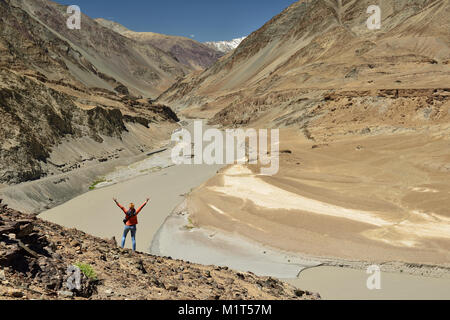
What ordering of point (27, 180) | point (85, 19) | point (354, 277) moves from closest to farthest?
1. point (354, 277)
2. point (27, 180)
3. point (85, 19)

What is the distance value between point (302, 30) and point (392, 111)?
59.5 meters

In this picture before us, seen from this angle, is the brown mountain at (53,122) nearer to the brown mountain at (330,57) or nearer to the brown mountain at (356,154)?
the brown mountain at (356,154)

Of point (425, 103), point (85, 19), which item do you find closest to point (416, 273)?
point (425, 103)

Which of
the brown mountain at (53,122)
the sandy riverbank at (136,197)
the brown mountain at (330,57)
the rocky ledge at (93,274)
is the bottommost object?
the rocky ledge at (93,274)

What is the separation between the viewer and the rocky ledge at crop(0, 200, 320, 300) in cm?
527

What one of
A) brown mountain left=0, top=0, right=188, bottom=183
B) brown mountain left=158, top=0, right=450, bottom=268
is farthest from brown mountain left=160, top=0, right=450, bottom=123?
brown mountain left=0, top=0, right=188, bottom=183

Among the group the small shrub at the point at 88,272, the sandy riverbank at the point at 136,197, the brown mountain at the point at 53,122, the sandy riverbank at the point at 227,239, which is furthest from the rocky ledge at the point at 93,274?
the brown mountain at the point at 53,122

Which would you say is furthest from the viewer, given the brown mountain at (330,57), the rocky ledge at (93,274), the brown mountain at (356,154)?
the brown mountain at (330,57)

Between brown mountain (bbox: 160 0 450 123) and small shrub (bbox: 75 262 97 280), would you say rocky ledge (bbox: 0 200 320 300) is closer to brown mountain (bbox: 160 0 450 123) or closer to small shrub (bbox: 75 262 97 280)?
small shrub (bbox: 75 262 97 280)

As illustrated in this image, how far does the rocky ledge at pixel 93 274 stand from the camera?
5.27 meters

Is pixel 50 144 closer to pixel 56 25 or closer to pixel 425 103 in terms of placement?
pixel 425 103

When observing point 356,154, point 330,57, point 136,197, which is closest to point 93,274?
point 136,197

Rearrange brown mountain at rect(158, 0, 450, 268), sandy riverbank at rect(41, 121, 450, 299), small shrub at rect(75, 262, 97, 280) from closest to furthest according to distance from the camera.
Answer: small shrub at rect(75, 262, 97, 280) < sandy riverbank at rect(41, 121, 450, 299) < brown mountain at rect(158, 0, 450, 268)

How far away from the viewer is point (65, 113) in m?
30.0
